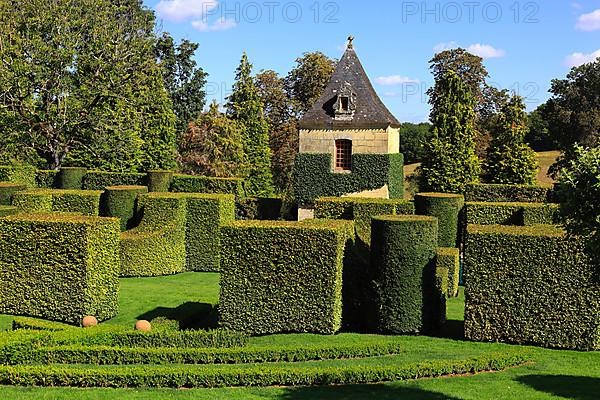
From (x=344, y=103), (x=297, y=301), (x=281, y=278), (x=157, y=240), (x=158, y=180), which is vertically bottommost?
(x=297, y=301)

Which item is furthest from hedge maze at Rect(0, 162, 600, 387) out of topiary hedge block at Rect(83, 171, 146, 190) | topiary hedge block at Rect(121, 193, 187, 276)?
topiary hedge block at Rect(83, 171, 146, 190)

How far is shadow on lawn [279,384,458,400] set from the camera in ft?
37.7

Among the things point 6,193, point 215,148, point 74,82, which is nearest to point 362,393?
point 6,193

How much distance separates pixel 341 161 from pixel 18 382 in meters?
25.5

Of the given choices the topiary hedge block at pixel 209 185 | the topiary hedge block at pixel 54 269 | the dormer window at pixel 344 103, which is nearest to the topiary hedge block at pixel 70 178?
the topiary hedge block at pixel 209 185

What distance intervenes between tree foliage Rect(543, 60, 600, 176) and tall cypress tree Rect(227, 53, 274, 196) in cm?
2256

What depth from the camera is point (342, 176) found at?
35781mm

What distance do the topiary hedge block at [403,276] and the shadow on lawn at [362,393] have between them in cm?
417

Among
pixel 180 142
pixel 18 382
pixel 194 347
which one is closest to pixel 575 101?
pixel 180 142

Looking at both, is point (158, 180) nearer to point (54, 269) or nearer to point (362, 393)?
point (54, 269)

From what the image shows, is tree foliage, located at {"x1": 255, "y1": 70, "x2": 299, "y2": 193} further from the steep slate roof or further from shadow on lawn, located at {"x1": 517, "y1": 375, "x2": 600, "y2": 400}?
shadow on lawn, located at {"x1": 517, "y1": 375, "x2": 600, "y2": 400}

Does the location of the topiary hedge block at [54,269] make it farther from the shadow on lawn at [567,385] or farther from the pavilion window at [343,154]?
the pavilion window at [343,154]

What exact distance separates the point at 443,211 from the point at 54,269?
1605cm

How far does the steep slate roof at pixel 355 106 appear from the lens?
35.6 meters
